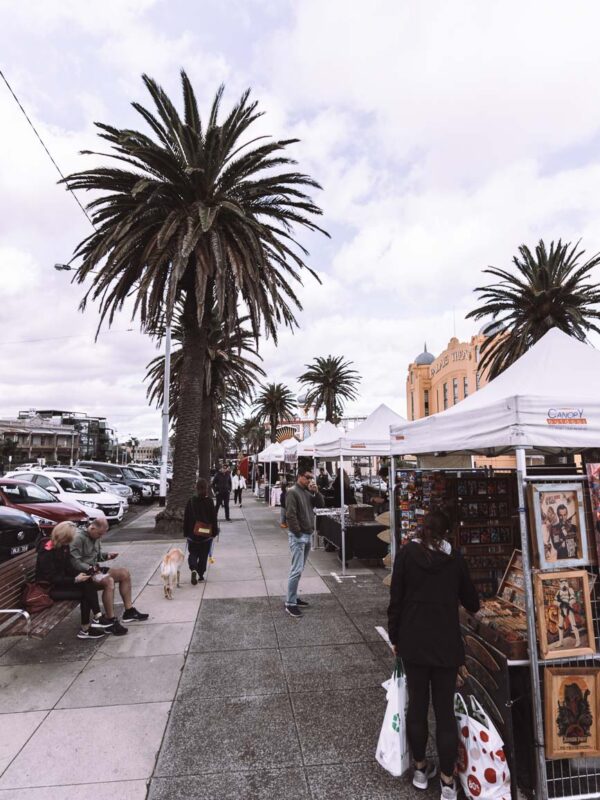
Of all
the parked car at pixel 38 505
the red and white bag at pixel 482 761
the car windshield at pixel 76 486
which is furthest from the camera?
the car windshield at pixel 76 486

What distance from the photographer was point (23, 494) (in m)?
12.3

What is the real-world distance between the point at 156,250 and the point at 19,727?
12114 mm

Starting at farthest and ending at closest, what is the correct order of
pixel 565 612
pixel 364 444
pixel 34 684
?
pixel 364 444, pixel 34 684, pixel 565 612

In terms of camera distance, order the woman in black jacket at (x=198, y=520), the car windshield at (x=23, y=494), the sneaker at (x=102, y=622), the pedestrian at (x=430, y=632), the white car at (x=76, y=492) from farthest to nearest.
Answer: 1. the white car at (x=76, y=492)
2. the car windshield at (x=23, y=494)
3. the woman in black jacket at (x=198, y=520)
4. the sneaker at (x=102, y=622)
5. the pedestrian at (x=430, y=632)

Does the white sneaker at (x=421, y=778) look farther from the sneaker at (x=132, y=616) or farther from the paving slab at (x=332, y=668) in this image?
the sneaker at (x=132, y=616)

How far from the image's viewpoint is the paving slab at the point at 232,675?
4688 millimetres

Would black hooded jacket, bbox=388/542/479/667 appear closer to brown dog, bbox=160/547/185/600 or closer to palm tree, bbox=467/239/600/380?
brown dog, bbox=160/547/185/600

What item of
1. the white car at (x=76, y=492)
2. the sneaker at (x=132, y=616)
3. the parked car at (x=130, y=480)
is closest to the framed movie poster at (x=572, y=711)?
the sneaker at (x=132, y=616)

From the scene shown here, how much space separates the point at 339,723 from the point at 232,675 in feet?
4.51

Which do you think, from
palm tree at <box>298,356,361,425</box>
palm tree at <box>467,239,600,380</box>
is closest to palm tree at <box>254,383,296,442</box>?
palm tree at <box>298,356,361,425</box>

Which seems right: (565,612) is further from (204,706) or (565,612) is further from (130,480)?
(130,480)

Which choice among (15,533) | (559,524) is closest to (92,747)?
(559,524)

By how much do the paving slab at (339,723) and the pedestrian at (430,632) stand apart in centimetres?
58

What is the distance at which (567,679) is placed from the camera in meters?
3.33
